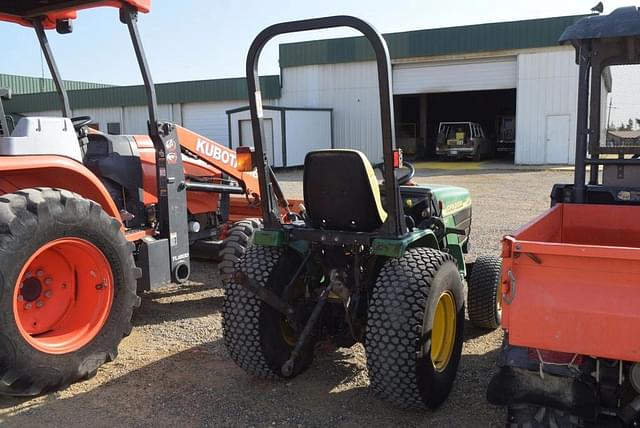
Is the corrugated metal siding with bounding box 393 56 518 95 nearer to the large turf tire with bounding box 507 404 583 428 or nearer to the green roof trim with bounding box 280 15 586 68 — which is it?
the green roof trim with bounding box 280 15 586 68

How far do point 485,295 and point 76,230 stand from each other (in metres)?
3.08

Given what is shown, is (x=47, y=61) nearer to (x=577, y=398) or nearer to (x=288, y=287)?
(x=288, y=287)

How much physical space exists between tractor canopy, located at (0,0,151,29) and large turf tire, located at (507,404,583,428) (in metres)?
4.00

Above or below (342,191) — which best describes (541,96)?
above

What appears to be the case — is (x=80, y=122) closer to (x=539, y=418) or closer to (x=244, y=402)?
(x=244, y=402)

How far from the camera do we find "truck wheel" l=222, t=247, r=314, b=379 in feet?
12.3

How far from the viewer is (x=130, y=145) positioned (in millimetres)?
5781

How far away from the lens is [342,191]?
11.8 ft

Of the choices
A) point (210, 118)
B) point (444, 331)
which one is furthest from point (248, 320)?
point (210, 118)

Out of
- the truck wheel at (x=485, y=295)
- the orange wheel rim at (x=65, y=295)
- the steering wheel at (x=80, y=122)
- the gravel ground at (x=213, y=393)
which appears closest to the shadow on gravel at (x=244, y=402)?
the gravel ground at (x=213, y=393)

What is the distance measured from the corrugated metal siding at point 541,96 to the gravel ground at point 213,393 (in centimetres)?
1931

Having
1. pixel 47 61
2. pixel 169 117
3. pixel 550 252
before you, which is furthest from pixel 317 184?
pixel 169 117

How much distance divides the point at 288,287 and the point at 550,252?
180 cm

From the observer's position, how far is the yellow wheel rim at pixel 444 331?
372 cm
